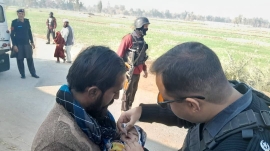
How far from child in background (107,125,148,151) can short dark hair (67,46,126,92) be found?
31 cm

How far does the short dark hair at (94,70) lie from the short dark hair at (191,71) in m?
0.32

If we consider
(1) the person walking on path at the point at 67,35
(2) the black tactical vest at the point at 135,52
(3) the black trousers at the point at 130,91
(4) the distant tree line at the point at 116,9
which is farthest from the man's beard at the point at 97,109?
(4) the distant tree line at the point at 116,9

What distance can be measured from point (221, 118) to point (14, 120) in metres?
4.70

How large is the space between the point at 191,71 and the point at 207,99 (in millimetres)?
154

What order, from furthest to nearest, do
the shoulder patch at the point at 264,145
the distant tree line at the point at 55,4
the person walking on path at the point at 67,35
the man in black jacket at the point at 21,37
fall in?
the distant tree line at the point at 55,4
the person walking on path at the point at 67,35
the man in black jacket at the point at 21,37
the shoulder patch at the point at 264,145

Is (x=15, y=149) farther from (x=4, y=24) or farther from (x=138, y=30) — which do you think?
(x=4, y=24)

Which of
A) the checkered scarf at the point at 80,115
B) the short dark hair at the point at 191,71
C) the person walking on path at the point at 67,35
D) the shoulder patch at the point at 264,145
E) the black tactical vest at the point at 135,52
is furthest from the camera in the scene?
the person walking on path at the point at 67,35

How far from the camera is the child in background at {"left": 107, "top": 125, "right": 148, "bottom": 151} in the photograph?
1638 millimetres

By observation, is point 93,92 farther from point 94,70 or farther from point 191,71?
point 191,71

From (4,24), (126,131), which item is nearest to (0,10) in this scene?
(4,24)

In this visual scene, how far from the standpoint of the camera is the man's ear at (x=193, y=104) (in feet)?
4.48

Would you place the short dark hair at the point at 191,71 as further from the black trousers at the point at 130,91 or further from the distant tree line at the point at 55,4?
the distant tree line at the point at 55,4

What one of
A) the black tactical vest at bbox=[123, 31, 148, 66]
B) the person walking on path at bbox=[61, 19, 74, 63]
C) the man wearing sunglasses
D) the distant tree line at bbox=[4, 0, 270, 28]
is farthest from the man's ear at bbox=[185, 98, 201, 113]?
the distant tree line at bbox=[4, 0, 270, 28]

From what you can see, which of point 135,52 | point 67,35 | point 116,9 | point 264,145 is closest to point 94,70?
point 264,145
